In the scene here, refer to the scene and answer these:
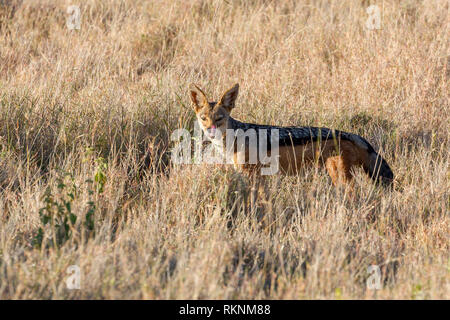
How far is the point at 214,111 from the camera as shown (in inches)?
239

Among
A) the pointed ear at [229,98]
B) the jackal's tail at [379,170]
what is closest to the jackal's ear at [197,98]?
the pointed ear at [229,98]

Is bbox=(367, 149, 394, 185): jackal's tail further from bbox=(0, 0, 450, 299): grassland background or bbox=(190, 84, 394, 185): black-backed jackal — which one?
bbox=(0, 0, 450, 299): grassland background

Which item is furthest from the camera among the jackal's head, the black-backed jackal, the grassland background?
the jackal's head

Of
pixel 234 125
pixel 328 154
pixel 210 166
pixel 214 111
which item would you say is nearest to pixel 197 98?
pixel 214 111

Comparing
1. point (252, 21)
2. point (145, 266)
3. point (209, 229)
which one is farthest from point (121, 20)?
point (145, 266)

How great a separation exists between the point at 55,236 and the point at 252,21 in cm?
600

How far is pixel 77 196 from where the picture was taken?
5359mm

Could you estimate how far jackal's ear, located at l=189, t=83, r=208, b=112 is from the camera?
20.2ft

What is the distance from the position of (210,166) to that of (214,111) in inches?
24.5

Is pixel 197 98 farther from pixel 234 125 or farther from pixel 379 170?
pixel 379 170

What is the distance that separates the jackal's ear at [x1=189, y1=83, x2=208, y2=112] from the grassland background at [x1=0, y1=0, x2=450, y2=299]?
24.6 inches

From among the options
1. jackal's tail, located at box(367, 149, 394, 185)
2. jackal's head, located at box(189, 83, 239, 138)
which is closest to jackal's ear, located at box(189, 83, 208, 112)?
jackal's head, located at box(189, 83, 239, 138)

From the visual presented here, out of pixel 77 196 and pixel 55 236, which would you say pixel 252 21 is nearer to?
pixel 77 196

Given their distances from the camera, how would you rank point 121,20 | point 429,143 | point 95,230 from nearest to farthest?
1. point 95,230
2. point 429,143
3. point 121,20
